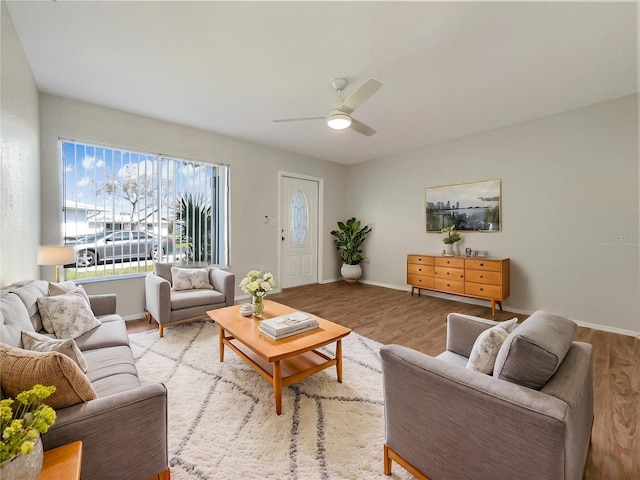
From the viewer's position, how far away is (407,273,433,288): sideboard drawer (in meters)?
4.64

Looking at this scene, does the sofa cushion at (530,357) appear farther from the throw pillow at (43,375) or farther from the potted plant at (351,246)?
the potted plant at (351,246)

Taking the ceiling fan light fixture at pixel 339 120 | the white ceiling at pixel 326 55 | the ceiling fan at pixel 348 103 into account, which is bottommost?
the ceiling fan light fixture at pixel 339 120

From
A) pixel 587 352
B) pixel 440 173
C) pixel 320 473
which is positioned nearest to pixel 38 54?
pixel 320 473

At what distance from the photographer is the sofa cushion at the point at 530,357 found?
1.03 m

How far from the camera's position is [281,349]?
1859mm

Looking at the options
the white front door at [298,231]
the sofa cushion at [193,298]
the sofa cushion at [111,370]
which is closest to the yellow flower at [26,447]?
the sofa cushion at [111,370]

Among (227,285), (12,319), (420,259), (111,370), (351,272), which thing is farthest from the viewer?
(351,272)

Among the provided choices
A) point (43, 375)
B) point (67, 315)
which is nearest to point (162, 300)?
point (67, 315)

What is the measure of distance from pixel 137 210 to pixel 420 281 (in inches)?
178

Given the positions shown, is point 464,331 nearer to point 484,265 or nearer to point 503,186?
point 484,265

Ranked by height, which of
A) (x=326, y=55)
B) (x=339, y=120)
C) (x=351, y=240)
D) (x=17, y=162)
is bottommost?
(x=351, y=240)

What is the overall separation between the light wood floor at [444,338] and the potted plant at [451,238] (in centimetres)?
88

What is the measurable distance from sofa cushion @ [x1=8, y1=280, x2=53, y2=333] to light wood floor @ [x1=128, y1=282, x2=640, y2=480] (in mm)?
1372

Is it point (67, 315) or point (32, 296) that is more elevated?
point (32, 296)
